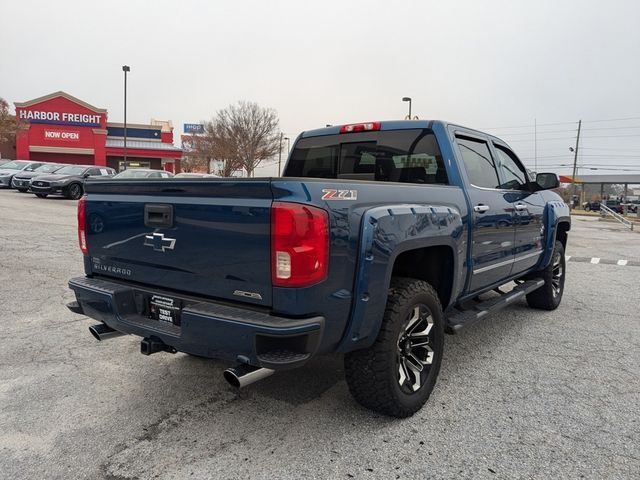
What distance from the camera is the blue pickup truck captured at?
2.38 meters

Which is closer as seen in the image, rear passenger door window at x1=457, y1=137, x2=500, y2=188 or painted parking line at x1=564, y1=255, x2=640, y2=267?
rear passenger door window at x1=457, y1=137, x2=500, y2=188

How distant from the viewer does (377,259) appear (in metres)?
2.65

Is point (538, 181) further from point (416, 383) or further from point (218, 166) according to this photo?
point (218, 166)

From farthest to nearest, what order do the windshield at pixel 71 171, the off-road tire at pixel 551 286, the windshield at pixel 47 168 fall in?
the windshield at pixel 47 168 → the windshield at pixel 71 171 → the off-road tire at pixel 551 286

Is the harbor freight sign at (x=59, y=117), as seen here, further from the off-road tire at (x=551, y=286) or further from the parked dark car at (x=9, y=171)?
the off-road tire at (x=551, y=286)

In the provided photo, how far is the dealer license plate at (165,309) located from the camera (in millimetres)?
2766

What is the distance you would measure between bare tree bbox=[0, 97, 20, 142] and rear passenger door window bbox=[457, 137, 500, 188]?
3819cm

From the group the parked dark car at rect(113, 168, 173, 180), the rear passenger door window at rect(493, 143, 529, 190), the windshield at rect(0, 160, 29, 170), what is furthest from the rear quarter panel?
the windshield at rect(0, 160, 29, 170)

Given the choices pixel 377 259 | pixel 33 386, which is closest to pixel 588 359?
pixel 377 259

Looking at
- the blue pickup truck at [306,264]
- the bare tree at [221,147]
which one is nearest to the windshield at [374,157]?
the blue pickup truck at [306,264]

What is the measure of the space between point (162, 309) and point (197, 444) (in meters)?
0.80

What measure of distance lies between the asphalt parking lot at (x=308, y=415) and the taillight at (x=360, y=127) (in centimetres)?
202

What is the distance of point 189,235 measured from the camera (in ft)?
8.77

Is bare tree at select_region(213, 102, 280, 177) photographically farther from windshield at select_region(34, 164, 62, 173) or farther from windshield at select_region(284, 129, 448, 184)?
windshield at select_region(284, 129, 448, 184)
